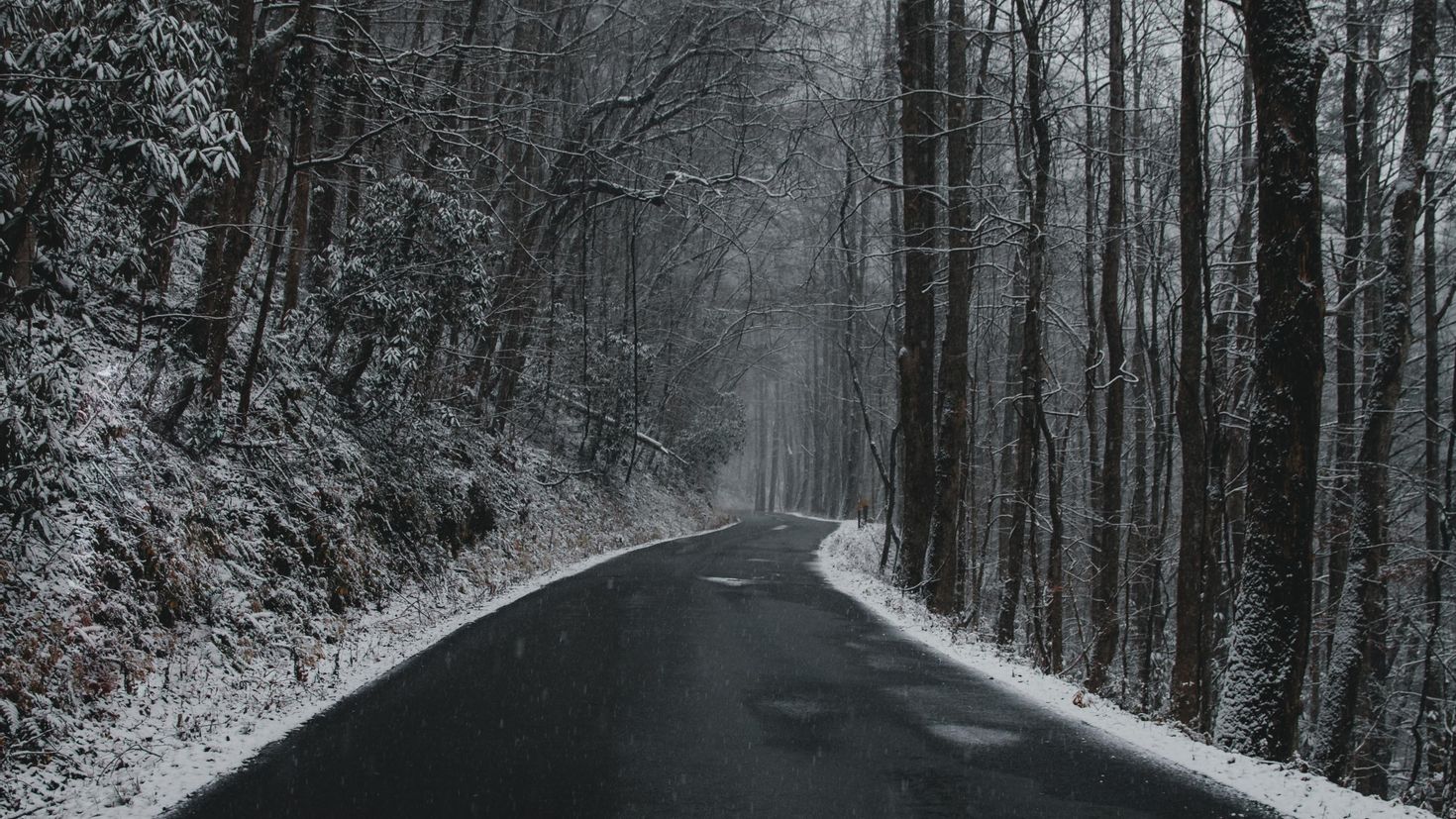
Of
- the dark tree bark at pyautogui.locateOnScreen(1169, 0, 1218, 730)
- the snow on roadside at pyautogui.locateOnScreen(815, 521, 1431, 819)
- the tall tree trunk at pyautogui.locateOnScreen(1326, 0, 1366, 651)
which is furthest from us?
the tall tree trunk at pyautogui.locateOnScreen(1326, 0, 1366, 651)

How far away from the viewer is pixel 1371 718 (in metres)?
16.4

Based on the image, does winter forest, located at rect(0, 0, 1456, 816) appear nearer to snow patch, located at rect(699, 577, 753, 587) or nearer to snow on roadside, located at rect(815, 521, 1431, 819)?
snow on roadside, located at rect(815, 521, 1431, 819)

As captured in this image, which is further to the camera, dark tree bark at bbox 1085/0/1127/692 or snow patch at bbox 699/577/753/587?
snow patch at bbox 699/577/753/587

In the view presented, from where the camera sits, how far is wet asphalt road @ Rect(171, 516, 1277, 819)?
4.88 meters

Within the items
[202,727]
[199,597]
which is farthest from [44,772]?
[199,597]

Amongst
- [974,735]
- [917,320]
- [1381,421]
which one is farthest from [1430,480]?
[974,735]

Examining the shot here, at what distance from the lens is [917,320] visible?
17156 mm

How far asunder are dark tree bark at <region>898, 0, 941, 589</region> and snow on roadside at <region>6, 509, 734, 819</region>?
931cm

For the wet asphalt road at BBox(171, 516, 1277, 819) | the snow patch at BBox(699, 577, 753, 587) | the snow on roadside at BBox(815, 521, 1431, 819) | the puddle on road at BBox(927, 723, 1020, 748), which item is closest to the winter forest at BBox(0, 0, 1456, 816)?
the snow on roadside at BBox(815, 521, 1431, 819)

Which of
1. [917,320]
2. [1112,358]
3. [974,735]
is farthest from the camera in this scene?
[917,320]

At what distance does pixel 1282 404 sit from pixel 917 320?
10129mm

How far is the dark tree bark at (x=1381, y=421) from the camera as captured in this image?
464 inches

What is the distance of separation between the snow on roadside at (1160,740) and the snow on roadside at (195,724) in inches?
221

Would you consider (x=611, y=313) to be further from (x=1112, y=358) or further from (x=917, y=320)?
(x=1112, y=358)
